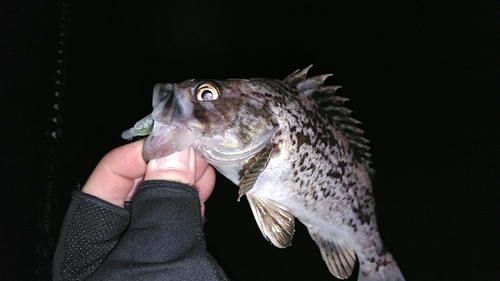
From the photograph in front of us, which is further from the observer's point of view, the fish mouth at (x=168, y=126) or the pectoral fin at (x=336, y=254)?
the pectoral fin at (x=336, y=254)

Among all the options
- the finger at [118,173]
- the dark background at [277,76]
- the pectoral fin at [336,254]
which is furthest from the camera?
the dark background at [277,76]

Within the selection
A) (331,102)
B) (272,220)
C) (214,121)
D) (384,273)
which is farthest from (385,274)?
(214,121)

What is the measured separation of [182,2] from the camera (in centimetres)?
482

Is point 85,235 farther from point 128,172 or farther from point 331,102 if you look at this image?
point 331,102

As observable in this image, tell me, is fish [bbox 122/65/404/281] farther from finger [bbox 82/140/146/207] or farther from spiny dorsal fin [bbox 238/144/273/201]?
finger [bbox 82/140/146/207]

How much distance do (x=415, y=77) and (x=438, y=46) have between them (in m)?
0.46

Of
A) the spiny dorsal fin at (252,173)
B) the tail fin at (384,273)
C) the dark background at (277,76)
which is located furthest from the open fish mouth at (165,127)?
the dark background at (277,76)

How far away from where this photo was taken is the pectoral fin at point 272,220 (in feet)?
5.16

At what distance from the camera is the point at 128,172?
157 cm

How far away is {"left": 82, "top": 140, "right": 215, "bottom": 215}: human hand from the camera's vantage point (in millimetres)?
1280

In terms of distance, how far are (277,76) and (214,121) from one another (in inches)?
124

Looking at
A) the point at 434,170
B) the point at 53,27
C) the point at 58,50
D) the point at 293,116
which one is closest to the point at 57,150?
the point at 58,50

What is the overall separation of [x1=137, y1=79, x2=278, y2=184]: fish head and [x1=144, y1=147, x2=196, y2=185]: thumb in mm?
29

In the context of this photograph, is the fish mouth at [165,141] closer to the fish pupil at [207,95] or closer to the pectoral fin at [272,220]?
the fish pupil at [207,95]
